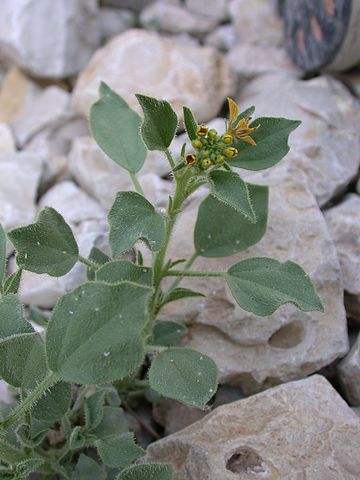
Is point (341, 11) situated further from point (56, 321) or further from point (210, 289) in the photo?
point (56, 321)

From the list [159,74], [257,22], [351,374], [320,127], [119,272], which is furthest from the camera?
[257,22]

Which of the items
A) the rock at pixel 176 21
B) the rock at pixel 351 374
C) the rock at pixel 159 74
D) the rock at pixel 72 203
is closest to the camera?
the rock at pixel 351 374

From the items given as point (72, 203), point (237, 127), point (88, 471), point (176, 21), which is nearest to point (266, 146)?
point (237, 127)

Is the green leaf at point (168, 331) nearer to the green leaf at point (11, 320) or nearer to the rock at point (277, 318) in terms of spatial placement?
the rock at point (277, 318)

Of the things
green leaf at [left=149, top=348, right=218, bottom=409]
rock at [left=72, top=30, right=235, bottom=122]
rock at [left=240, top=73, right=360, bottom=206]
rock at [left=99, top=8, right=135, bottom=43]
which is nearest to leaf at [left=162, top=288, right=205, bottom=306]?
green leaf at [left=149, top=348, right=218, bottom=409]

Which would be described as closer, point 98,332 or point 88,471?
point 98,332

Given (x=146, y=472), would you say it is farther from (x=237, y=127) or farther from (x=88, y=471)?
(x=237, y=127)

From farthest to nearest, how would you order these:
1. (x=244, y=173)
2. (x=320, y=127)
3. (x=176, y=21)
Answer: (x=176, y=21) → (x=320, y=127) → (x=244, y=173)

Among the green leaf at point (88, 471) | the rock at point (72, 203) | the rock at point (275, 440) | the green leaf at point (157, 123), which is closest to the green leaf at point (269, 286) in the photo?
the rock at point (275, 440)
